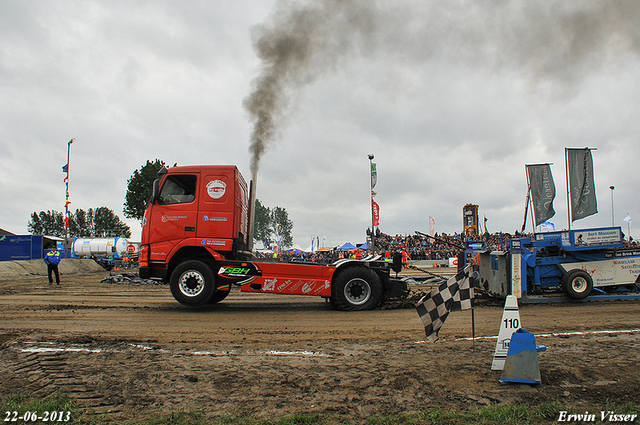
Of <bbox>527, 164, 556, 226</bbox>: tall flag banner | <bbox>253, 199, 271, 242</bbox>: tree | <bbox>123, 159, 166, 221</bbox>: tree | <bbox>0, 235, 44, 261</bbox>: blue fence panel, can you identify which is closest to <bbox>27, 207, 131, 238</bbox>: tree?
<bbox>253, 199, 271, 242</bbox>: tree

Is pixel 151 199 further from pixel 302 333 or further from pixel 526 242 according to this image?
pixel 526 242

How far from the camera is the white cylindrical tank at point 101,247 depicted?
139 ft

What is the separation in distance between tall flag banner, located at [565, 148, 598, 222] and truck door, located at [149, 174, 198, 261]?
15.2 metres

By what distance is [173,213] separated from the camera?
8.66 meters

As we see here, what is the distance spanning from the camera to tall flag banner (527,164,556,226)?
18.5 metres

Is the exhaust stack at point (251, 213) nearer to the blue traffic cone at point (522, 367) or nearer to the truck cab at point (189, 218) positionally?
the truck cab at point (189, 218)

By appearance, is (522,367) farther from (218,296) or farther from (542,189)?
(542,189)

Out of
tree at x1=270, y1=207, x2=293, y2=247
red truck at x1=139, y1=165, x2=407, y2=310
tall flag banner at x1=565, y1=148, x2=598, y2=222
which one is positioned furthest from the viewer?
tree at x1=270, y1=207, x2=293, y2=247

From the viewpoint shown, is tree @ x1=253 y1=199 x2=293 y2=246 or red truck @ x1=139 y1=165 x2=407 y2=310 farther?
tree @ x1=253 y1=199 x2=293 y2=246

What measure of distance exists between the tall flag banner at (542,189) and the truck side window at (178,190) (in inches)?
631

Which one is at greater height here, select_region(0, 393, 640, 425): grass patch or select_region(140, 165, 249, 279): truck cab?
select_region(140, 165, 249, 279): truck cab

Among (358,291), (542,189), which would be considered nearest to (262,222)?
(542,189)

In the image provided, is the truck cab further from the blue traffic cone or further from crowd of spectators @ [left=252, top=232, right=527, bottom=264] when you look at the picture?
crowd of spectators @ [left=252, top=232, right=527, bottom=264]

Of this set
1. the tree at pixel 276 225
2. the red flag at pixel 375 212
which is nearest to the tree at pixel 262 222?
the tree at pixel 276 225
